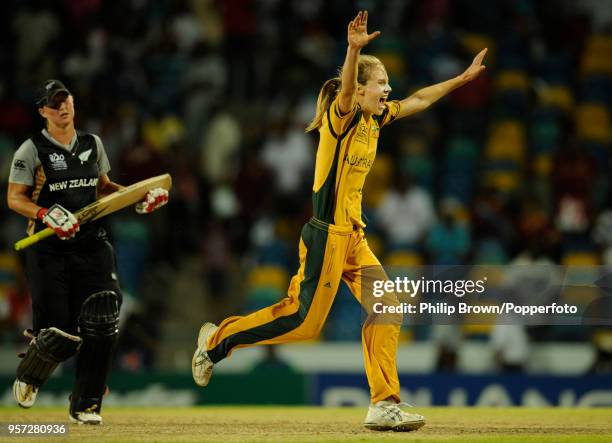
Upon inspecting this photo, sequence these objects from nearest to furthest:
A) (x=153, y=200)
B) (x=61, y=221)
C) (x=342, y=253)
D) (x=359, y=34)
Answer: (x=359, y=34), (x=61, y=221), (x=342, y=253), (x=153, y=200)

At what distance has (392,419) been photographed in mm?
7520

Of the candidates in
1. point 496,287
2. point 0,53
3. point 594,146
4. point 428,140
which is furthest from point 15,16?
point 496,287

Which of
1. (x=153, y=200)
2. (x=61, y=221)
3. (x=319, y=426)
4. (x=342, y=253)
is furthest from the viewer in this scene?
(x=319, y=426)

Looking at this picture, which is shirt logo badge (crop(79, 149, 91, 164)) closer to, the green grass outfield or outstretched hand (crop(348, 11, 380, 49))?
the green grass outfield

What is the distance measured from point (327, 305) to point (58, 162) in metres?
2.04

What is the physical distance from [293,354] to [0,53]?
618 cm

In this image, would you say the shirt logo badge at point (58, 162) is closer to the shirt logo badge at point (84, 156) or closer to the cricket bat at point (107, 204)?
the shirt logo badge at point (84, 156)

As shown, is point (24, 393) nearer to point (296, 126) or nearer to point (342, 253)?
point (342, 253)

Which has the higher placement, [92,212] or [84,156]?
[84,156]

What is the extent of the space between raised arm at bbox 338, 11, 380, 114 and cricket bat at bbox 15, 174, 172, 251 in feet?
4.98

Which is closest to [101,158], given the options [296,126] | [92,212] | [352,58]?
[92,212]

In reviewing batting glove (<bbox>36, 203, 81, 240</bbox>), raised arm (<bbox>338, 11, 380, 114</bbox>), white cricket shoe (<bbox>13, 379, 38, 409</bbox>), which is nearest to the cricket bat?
batting glove (<bbox>36, 203, 81, 240</bbox>)

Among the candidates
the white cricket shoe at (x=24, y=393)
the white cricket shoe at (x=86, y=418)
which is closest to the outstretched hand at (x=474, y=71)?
the white cricket shoe at (x=86, y=418)

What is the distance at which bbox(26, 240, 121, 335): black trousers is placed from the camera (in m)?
7.58
